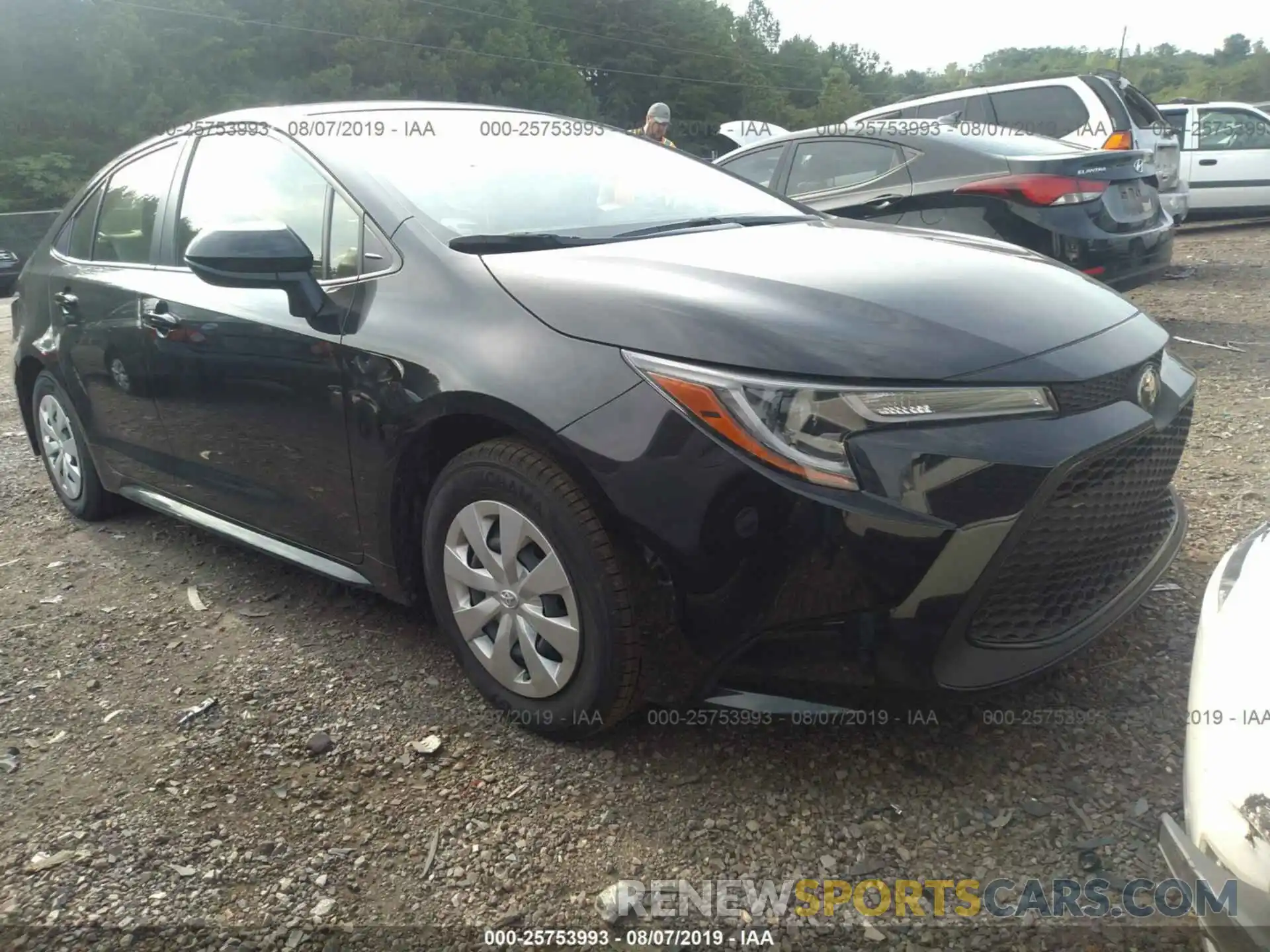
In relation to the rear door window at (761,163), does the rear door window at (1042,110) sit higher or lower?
higher

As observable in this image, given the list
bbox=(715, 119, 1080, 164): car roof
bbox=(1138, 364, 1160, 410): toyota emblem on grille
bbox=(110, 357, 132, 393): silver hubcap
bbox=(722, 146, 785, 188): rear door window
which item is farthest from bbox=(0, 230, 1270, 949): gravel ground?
bbox=(722, 146, 785, 188): rear door window

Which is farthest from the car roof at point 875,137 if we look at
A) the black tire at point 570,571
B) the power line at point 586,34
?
the power line at point 586,34

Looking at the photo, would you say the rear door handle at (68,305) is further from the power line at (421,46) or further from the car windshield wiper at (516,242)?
the power line at (421,46)

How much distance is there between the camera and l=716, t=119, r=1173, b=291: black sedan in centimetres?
515

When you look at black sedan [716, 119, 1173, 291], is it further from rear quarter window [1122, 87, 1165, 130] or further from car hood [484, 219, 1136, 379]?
car hood [484, 219, 1136, 379]

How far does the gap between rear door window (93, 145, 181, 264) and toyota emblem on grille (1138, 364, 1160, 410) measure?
2960 millimetres

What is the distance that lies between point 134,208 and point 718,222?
212cm

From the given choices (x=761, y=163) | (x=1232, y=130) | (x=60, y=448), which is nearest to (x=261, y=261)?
(x=60, y=448)

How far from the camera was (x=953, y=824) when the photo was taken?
1.92 meters

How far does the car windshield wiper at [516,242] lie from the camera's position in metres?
2.33

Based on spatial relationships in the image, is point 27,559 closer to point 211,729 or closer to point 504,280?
point 211,729

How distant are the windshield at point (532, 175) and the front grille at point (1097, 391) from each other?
1.22 meters

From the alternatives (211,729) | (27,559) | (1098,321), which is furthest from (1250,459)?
(27,559)

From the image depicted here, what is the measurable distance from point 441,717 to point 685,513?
3.21 feet
